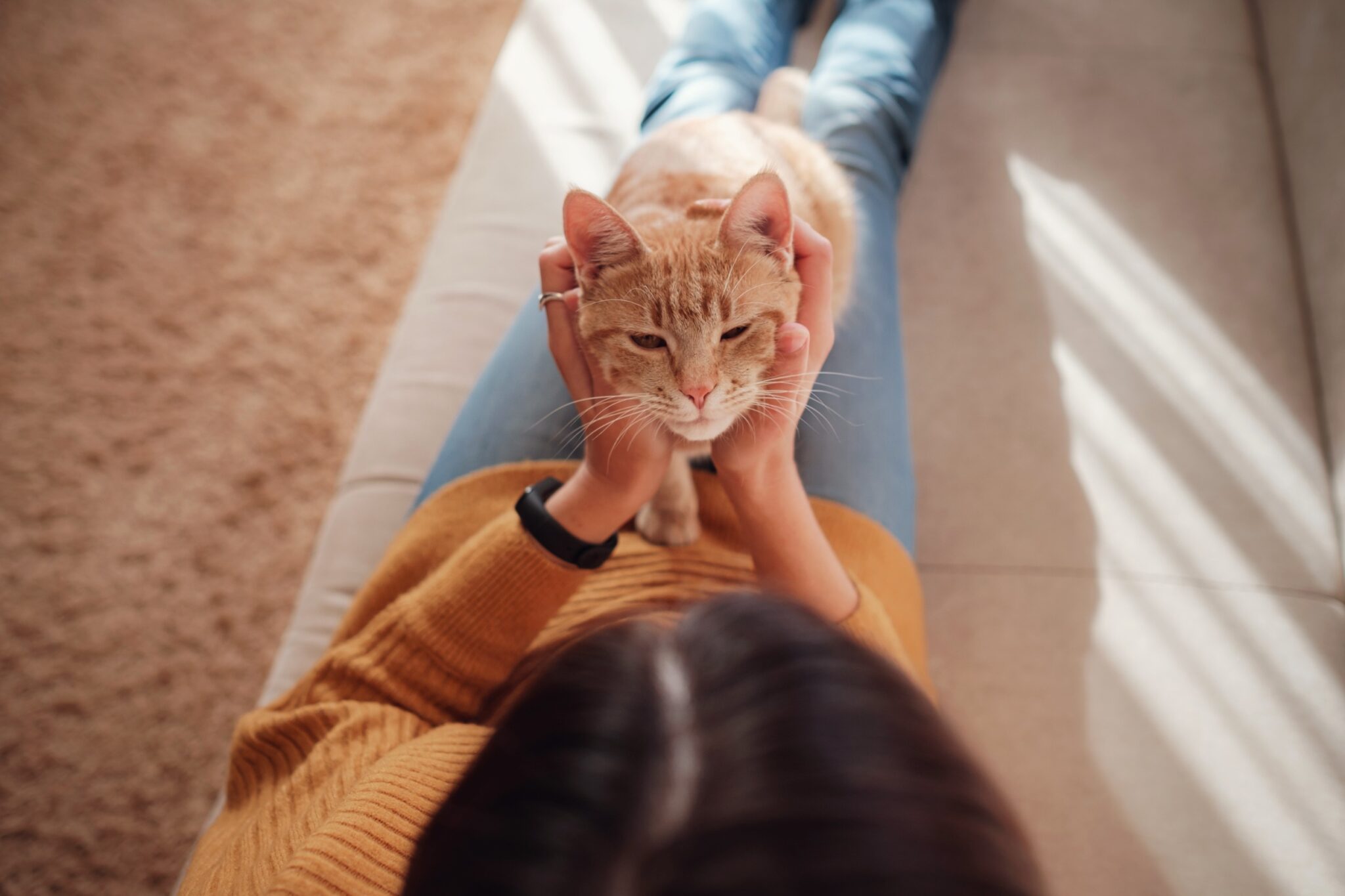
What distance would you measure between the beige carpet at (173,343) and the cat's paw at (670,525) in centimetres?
127

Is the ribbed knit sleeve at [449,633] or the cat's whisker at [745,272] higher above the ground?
the cat's whisker at [745,272]

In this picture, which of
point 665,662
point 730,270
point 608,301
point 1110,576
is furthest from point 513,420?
point 1110,576

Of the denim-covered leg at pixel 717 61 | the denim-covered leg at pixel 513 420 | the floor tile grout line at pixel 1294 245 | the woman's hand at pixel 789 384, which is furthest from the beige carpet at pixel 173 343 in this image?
the floor tile grout line at pixel 1294 245

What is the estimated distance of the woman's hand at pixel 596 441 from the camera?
1016mm

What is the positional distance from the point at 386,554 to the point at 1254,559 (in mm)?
1507

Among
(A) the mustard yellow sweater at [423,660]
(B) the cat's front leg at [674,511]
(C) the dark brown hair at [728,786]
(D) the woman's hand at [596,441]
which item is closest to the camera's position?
(C) the dark brown hair at [728,786]

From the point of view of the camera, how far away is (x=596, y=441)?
1.03 meters

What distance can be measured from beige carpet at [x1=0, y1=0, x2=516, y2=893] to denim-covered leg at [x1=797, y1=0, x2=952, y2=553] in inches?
58.0

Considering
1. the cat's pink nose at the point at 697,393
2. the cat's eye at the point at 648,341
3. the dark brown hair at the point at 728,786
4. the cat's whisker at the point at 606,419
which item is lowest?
the dark brown hair at the point at 728,786

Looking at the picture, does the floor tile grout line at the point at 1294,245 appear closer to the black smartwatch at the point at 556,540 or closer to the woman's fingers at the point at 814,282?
the woman's fingers at the point at 814,282

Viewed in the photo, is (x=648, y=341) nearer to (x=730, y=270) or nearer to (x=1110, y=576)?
(x=730, y=270)

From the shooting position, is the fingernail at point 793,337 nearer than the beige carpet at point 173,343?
Yes

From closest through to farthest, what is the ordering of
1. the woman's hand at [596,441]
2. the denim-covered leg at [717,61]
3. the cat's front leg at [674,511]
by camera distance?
the woman's hand at [596,441] < the cat's front leg at [674,511] < the denim-covered leg at [717,61]

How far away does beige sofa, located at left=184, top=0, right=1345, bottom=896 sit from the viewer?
111 centimetres
